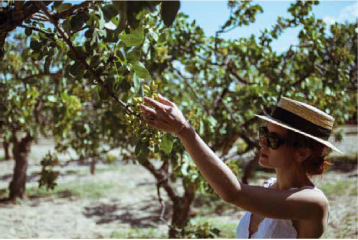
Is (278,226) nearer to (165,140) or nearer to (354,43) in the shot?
(165,140)

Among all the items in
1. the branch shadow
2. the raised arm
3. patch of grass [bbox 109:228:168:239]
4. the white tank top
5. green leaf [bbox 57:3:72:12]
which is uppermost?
green leaf [bbox 57:3:72:12]

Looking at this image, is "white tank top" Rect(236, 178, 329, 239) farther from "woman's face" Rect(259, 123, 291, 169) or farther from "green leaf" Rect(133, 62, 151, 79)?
"green leaf" Rect(133, 62, 151, 79)

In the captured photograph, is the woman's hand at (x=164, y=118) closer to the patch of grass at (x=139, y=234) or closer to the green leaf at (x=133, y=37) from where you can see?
the green leaf at (x=133, y=37)

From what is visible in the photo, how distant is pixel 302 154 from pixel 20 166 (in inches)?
309

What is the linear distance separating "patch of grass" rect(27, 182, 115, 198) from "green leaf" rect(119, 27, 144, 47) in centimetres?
805

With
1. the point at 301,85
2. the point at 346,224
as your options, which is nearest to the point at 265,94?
the point at 301,85

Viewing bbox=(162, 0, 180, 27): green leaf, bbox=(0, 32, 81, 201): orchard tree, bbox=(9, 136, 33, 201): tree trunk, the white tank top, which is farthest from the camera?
bbox=(9, 136, 33, 201): tree trunk

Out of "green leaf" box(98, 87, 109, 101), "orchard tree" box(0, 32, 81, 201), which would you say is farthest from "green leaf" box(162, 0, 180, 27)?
"orchard tree" box(0, 32, 81, 201)

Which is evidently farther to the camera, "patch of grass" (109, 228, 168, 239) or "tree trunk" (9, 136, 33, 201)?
Result: "tree trunk" (9, 136, 33, 201)

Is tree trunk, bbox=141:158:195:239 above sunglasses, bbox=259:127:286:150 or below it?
below

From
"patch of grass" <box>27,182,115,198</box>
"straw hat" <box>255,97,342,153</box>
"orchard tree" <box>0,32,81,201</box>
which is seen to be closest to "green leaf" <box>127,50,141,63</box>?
"straw hat" <box>255,97,342,153</box>

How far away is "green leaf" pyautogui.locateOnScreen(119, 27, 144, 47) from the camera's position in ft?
4.43

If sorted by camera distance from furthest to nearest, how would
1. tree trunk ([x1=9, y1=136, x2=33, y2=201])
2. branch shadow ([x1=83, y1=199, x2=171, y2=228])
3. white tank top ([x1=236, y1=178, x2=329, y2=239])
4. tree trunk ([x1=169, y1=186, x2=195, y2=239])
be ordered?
tree trunk ([x1=9, y1=136, x2=33, y2=201]) → branch shadow ([x1=83, y1=199, x2=171, y2=228]) → tree trunk ([x1=169, y1=186, x2=195, y2=239]) → white tank top ([x1=236, y1=178, x2=329, y2=239])

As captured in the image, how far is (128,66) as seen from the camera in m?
1.55
